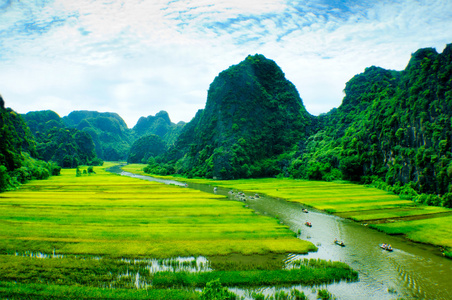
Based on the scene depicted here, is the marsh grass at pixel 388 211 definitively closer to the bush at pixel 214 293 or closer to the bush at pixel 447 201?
the bush at pixel 447 201

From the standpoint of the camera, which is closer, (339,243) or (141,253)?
(141,253)


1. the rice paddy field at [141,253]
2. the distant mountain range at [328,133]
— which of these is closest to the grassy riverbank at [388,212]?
the distant mountain range at [328,133]

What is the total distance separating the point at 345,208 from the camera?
52.0 m

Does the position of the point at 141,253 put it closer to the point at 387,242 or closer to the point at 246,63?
the point at 387,242

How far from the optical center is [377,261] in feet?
93.1

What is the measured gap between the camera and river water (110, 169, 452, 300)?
74.5 ft

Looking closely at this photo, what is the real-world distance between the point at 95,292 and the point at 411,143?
83416 millimetres

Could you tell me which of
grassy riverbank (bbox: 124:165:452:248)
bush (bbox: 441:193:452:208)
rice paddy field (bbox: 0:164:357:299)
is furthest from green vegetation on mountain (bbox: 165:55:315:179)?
rice paddy field (bbox: 0:164:357:299)

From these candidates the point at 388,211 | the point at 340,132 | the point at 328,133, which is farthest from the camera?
the point at 328,133

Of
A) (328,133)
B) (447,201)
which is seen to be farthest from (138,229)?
(328,133)

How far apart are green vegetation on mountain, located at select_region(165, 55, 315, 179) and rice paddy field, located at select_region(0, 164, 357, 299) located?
250 feet

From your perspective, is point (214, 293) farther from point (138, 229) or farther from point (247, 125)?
point (247, 125)

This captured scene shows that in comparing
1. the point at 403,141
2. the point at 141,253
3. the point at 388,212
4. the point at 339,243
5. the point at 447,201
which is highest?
the point at 403,141

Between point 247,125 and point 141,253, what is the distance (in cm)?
11765
